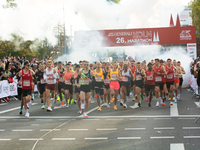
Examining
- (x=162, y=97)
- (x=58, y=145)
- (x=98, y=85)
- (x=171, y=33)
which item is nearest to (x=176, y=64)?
(x=162, y=97)

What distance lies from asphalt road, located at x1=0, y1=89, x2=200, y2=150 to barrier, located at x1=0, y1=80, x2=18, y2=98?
590 cm

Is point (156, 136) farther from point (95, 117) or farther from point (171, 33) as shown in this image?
point (171, 33)

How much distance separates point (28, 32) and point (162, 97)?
10.2 m

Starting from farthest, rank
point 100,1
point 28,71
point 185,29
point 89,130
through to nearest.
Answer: point 100,1
point 185,29
point 28,71
point 89,130

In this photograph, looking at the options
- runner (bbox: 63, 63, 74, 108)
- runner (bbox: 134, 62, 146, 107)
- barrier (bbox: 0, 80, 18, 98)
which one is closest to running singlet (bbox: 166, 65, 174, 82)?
runner (bbox: 134, 62, 146, 107)

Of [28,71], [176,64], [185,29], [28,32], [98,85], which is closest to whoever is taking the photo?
[28,71]

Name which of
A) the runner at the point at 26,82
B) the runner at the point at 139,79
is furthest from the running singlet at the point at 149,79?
the runner at the point at 26,82

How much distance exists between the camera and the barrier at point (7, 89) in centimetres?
1869

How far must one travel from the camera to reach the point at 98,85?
14180 mm

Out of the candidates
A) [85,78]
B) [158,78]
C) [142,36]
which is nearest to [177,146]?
[85,78]

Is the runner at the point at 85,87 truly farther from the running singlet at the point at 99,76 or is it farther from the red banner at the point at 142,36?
the red banner at the point at 142,36

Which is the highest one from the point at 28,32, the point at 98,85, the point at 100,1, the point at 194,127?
the point at 100,1

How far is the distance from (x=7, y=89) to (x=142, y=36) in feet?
55.6

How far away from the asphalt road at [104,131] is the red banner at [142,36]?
19877 mm
